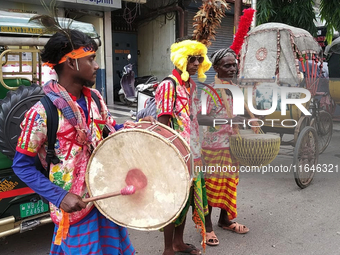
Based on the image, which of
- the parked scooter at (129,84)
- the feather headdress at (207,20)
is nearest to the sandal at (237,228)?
the feather headdress at (207,20)

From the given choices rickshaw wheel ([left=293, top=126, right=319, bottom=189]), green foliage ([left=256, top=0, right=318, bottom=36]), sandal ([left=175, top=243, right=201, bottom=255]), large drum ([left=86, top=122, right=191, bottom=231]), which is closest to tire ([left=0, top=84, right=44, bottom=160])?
large drum ([left=86, top=122, right=191, bottom=231])

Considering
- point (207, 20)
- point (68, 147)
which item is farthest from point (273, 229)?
point (68, 147)

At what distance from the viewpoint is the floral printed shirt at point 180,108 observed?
2.81 metres

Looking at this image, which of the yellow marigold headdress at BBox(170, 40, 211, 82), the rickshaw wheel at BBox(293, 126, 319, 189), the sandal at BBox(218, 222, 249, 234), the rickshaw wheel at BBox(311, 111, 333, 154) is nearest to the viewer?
the yellow marigold headdress at BBox(170, 40, 211, 82)

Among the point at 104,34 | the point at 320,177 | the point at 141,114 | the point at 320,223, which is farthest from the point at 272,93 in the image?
the point at 104,34

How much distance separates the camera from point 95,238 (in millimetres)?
1934

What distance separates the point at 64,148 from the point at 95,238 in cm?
52

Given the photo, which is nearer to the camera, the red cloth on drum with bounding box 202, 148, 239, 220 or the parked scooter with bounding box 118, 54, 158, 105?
the red cloth on drum with bounding box 202, 148, 239, 220

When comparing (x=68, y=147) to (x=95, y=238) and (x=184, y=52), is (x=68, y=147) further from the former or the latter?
(x=184, y=52)

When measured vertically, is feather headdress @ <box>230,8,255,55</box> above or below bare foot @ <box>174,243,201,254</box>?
above

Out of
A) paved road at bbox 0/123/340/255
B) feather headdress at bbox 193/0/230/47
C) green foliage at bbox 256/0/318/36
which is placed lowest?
paved road at bbox 0/123/340/255

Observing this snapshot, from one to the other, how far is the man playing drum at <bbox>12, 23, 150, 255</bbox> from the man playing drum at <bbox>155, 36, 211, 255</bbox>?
89cm

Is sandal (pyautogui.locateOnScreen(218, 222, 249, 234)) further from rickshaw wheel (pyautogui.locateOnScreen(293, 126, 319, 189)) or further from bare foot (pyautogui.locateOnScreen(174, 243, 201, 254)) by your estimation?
rickshaw wheel (pyautogui.locateOnScreen(293, 126, 319, 189))

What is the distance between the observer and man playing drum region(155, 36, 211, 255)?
283cm
